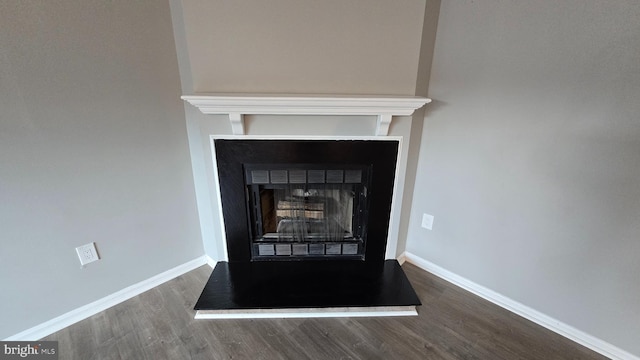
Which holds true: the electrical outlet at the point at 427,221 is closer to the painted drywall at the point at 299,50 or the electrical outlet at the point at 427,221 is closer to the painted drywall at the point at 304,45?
the painted drywall at the point at 299,50

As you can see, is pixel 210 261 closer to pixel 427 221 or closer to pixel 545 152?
pixel 427 221

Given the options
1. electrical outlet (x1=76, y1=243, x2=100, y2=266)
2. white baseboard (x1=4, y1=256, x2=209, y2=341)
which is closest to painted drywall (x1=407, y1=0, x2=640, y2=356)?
white baseboard (x1=4, y1=256, x2=209, y2=341)

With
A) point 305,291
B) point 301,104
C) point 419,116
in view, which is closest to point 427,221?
point 419,116

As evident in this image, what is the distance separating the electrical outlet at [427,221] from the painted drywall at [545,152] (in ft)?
0.43

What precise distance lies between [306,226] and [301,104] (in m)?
0.94

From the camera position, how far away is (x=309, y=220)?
6.52ft

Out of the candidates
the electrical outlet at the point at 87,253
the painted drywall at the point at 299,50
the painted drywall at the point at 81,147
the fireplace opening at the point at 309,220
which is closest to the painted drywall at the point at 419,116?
the painted drywall at the point at 299,50

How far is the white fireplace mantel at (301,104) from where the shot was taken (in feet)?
4.55

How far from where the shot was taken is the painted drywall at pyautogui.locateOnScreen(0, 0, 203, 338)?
127 centimetres

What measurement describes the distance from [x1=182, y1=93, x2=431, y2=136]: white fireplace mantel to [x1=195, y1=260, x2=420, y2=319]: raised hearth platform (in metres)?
1.04

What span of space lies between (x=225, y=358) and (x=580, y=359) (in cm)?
186

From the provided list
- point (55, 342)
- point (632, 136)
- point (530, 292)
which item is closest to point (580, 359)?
point (530, 292)

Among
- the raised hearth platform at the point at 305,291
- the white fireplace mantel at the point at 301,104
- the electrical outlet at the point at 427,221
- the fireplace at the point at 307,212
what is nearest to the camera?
the white fireplace mantel at the point at 301,104

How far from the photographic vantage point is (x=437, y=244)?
1961 millimetres
